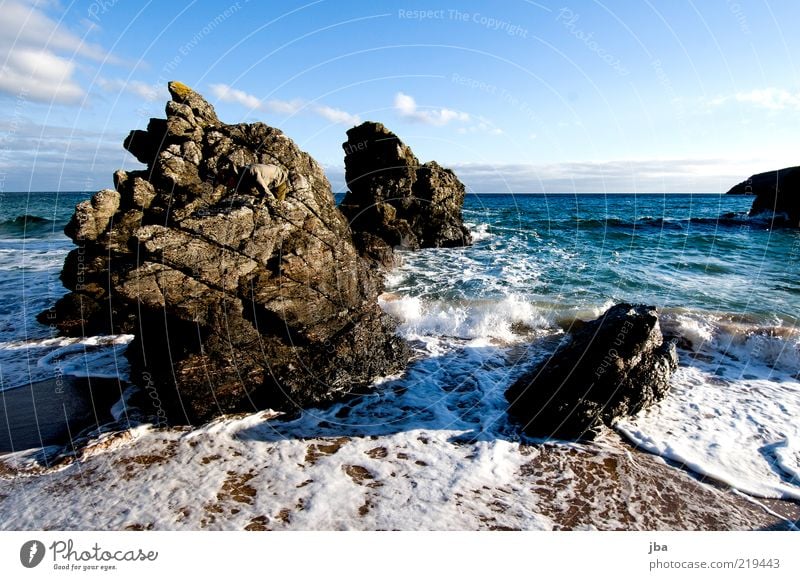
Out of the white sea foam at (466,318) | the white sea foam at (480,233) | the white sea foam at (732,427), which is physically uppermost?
the white sea foam at (480,233)

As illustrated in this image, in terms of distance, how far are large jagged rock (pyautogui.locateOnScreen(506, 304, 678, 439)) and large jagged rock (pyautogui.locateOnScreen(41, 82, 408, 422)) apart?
3.40m

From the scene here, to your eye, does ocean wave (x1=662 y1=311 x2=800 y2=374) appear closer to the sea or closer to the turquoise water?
the sea

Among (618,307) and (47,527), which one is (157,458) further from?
(618,307)

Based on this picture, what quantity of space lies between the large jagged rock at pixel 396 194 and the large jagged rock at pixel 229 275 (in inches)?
621

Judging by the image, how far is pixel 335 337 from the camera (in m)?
8.79

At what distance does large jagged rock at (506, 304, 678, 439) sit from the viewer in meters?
7.18

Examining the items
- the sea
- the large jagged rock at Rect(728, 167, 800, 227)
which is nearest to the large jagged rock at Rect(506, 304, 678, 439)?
the sea

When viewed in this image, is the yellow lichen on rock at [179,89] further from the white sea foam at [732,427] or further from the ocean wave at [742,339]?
the ocean wave at [742,339]

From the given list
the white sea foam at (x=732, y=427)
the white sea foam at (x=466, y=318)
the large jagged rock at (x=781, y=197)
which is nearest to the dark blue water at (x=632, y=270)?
the white sea foam at (x=466, y=318)

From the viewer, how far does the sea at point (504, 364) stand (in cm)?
657

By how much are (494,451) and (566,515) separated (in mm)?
1495
